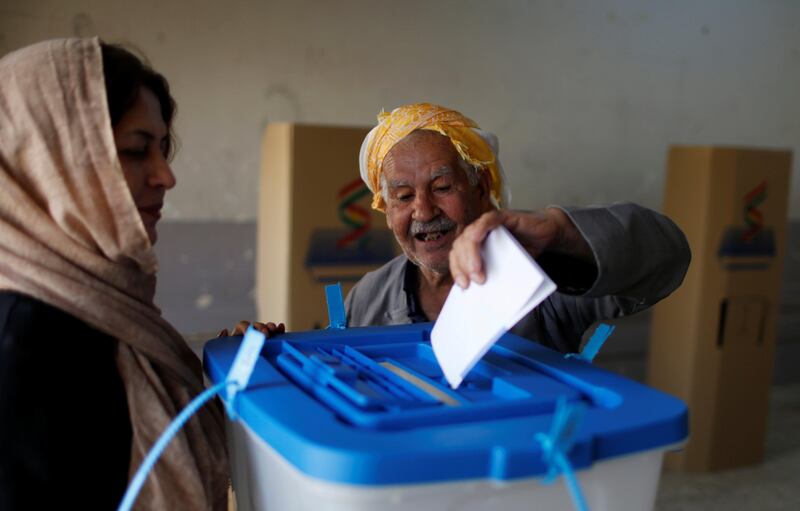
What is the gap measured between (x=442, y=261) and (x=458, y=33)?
6.59ft

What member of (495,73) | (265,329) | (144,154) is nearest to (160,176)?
(144,154)

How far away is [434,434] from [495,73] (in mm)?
2789

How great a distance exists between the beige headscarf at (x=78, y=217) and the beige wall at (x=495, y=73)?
75.2 inches

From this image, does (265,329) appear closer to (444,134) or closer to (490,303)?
(490,303)

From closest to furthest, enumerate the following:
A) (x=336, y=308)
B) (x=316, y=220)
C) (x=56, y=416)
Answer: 1. (x=56, y=416)
2. (x=336, y=308)
3. (x=316, y=220)

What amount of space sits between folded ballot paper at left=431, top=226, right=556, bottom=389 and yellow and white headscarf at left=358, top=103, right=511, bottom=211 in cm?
50

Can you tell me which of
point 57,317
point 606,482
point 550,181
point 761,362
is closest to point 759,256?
point 761,362

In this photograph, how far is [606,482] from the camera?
679mm

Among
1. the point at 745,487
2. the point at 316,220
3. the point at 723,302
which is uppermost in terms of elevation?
the point at 316,220

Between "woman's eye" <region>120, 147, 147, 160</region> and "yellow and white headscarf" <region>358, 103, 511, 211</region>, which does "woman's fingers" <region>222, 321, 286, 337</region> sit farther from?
"yellow and white headscarf" <region>358, 103, 511, 211</region>

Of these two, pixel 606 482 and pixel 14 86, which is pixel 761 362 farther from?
pixel 14 86

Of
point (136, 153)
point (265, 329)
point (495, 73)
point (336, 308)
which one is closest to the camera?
point (136, 153)

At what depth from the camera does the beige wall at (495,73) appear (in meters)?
2.71

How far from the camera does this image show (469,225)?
97 cm
